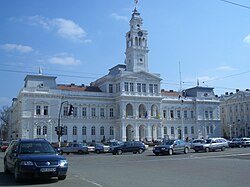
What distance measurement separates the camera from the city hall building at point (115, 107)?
74625mm

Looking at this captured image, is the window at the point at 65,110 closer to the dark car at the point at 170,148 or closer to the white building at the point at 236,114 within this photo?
the dark car at the point at 170,148

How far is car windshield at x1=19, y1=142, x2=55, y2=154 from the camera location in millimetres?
14524

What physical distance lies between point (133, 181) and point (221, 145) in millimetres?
32727

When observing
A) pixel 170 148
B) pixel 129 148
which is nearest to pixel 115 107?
pixel 129 148

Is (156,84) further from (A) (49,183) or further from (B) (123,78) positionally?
(A) (49,183)

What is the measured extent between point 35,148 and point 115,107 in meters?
69.4

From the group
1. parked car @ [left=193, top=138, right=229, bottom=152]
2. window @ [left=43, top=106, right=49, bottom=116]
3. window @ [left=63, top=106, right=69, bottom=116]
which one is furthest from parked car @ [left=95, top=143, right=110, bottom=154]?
window @ [left=63, top=106, right=69, bottom=116]

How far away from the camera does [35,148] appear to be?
48.5ft

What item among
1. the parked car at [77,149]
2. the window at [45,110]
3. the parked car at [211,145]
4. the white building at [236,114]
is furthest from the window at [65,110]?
the white building at [236,114]

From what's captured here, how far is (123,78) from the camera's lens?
81.3 meters

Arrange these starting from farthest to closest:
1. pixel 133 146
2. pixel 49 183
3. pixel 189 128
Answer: pixel 189 128 → pixel 133 146 → pixel 49 183

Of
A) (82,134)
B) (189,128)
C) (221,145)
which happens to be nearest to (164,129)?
(189,128)

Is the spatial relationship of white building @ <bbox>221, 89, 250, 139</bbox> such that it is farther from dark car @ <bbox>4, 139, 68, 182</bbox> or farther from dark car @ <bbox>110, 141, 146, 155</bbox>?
dark car @ <bbox>4, 139, 68, 182</bbox>

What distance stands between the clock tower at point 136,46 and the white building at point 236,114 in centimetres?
3686
